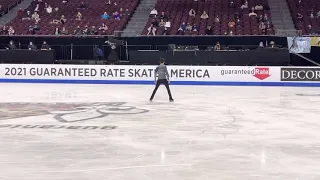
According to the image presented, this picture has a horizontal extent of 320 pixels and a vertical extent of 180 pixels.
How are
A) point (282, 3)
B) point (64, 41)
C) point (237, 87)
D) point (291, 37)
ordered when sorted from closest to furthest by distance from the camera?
point (237, 87), point (291, 37), point (64, 41), point (282, 3)

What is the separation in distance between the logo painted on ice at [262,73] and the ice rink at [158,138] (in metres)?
5.06

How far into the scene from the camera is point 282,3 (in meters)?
30.0

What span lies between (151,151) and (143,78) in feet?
47.3

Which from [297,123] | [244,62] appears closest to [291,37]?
[244,62]

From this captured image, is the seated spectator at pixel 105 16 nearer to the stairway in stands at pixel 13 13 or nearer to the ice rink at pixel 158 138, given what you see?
the stairway in stands at pixel 13 13

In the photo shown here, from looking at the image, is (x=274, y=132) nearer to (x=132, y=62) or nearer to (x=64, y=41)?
(x=132, y=62)

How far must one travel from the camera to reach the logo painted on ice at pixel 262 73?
21.9 m

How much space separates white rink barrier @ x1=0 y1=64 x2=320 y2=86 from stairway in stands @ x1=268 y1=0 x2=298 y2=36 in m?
3.16

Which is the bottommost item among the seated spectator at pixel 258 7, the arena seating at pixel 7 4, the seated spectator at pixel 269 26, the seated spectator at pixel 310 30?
the seated spectator at pixel 310 30

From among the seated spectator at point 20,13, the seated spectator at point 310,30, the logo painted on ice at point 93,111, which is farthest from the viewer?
the seated spectator at point 20,13

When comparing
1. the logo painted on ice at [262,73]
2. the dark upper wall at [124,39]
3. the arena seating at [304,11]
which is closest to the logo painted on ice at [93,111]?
the logo painted on ice at [262,73]

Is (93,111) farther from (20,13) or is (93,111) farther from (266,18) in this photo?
(20,13)

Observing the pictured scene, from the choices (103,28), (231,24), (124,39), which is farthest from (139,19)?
(231,24)

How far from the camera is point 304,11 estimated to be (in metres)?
28.2
